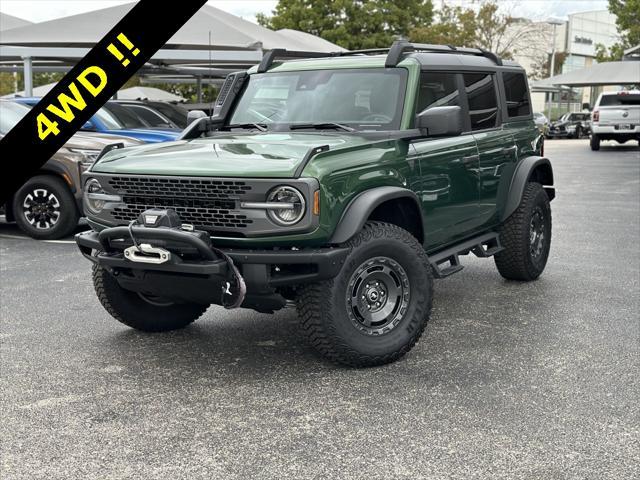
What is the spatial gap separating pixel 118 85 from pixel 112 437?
2763mm

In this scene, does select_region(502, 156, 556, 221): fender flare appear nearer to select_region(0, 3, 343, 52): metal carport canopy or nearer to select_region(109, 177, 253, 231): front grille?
select_region(109, 177, 253, 231): front grille

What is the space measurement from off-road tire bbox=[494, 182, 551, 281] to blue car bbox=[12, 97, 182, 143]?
509 cm

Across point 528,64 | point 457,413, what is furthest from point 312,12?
point 457,413

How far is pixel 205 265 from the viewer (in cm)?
385

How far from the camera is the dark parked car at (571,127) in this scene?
140 feet

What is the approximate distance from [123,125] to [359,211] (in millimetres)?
7425

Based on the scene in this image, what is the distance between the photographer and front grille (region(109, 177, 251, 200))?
4035mm

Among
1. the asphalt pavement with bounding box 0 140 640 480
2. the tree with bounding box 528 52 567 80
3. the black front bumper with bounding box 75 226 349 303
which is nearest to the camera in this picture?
the asphalt pavement with bounding box 0 140 640 480

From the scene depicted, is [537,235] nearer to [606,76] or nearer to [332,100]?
[332,100]

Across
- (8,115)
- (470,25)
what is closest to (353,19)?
(470,25)

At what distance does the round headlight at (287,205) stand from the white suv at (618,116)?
25.6m

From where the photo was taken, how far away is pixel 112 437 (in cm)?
341

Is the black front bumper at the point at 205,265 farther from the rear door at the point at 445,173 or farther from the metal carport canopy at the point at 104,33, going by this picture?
the metal carport canopy at the point at 104,33

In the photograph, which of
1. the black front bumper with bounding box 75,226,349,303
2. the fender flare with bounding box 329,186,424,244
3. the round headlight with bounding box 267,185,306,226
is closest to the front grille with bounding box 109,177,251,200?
the round headlight with bounding box 267,185,306,226
